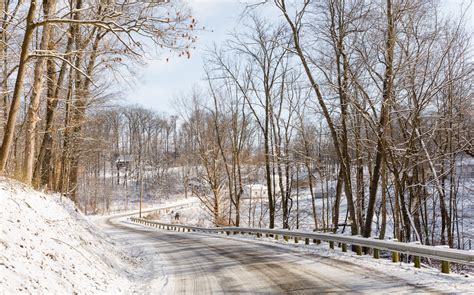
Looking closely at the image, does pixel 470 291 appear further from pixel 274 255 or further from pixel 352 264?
pixel 274 255

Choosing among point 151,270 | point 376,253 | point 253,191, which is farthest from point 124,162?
point 376,253

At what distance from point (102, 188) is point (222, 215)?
2065 inches

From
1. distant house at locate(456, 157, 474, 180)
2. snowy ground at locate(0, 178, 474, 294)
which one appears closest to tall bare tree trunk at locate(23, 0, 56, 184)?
snowy ground at locate(0, 178, 474, 294)

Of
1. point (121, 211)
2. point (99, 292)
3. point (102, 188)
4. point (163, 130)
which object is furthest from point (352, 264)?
point (163, 130)

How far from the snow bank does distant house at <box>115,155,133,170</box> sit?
8179 centimetres

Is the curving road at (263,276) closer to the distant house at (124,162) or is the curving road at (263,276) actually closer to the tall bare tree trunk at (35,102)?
the tall bare tree trunk at (35,102)

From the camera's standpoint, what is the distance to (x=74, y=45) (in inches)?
644

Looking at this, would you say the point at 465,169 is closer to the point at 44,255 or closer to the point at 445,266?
the point at 445,266

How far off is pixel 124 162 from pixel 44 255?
88238 mm

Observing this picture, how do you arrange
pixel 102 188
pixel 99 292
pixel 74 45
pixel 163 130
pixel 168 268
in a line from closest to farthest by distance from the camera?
pixel 99 292
pixel 168 268
pixel 74 45
pixel 102 188
pixel 163 130

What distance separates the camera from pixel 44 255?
291 inches

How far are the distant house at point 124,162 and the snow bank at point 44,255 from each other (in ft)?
268

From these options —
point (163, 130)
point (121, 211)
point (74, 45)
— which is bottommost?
point (121, 211)

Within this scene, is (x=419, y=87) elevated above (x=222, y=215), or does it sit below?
above
